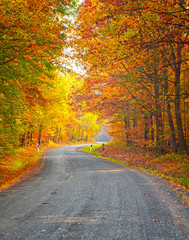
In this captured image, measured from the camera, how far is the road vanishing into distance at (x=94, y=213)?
3.20 metres

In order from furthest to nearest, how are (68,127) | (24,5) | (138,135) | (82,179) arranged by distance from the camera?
(68,127)
(138,135)
(82,179)
(24,5)

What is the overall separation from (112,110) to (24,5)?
14591 millimetres

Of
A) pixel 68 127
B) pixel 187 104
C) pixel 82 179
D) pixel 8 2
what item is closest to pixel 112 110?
pixel 187 104

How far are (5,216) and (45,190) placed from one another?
7.26 ft

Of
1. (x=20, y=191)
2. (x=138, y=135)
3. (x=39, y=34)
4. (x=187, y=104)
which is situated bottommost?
(x=20, y=191)

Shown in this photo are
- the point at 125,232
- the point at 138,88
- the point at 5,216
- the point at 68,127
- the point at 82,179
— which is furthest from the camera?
the point at 68,127

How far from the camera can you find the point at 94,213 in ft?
13.4

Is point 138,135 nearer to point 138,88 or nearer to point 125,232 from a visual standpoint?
point 138,88

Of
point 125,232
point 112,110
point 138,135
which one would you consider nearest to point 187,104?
point 138,135

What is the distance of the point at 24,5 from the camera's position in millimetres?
5293

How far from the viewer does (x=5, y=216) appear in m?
4.02

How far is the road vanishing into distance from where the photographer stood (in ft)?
10.5

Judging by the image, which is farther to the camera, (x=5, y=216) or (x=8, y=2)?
(x=8, y=2)

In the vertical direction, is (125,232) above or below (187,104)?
below
